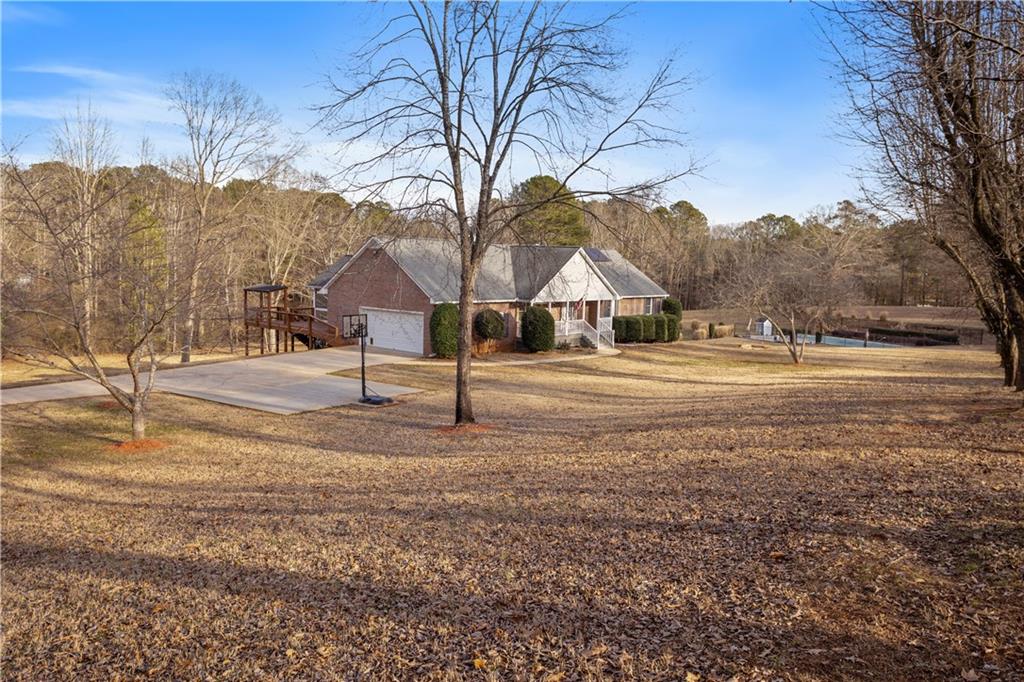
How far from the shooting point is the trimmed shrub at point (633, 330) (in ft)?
119

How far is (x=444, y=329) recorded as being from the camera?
87.9ft

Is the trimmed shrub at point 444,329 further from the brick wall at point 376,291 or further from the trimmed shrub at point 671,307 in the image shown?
the trimmed shrub at point 671,307

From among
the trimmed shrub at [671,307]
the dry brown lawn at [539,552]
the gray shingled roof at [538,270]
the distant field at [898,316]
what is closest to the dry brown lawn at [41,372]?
the dry brown lawn at [539,552]

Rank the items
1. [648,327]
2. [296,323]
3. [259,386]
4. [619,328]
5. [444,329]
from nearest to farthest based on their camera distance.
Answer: [259,386], [444,329], [296,323], [619,328], [648,327]

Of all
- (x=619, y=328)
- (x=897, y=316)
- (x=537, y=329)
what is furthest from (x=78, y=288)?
(x=897, y=316)

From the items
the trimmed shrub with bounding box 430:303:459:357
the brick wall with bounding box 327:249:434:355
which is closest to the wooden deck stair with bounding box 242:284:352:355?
the brick wall with bounding box 327:249:434:355

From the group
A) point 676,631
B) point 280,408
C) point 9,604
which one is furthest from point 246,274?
point 676,631

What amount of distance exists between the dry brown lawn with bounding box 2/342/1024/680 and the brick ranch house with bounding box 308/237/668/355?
14904 mm

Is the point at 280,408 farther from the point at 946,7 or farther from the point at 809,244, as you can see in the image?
the point at 809,244

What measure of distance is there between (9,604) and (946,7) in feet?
40.4

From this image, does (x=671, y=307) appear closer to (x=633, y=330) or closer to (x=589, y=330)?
(x=633, y=330)

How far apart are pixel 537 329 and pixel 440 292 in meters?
4.58

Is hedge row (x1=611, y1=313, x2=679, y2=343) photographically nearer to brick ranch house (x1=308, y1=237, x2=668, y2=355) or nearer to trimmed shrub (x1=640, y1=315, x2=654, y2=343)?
trimmed shrub (x1=640, y1=315, x2=654, y2=343)

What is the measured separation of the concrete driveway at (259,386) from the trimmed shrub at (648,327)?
55.8 ft
